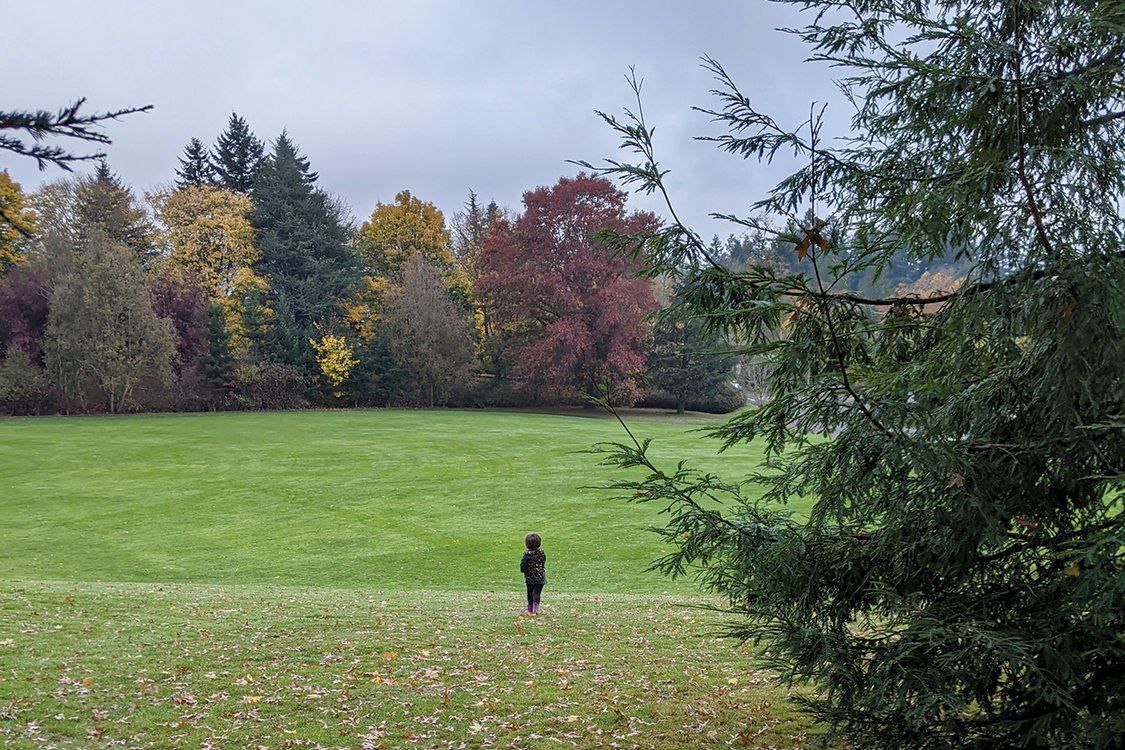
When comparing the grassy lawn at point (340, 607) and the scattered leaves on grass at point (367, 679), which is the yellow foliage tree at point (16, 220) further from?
the scattered leaves on grass at point (367, 679)

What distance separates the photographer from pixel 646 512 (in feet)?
59.5

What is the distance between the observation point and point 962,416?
3.49 metres

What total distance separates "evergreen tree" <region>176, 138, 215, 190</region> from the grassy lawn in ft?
88.2

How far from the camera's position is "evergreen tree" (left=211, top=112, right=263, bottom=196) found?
156 ft

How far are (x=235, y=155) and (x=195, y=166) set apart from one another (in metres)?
2.67

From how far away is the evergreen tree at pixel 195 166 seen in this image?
153ft

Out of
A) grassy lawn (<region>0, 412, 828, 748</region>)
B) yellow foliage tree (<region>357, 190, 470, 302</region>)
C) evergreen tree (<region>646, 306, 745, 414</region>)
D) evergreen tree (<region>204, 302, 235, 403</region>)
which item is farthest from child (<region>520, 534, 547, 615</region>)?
yellow foliage tree (<region>357, 190, 470, 302</region>)

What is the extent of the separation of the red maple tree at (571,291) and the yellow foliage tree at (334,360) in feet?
26.9

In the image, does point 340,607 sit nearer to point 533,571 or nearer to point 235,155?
point 533,571

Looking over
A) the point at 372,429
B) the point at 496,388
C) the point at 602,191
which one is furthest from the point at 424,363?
the point at 602,191

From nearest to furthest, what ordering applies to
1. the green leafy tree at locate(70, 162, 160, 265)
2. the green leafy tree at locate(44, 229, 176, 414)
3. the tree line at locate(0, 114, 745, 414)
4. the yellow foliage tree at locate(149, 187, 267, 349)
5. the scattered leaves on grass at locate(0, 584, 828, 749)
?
the scattered leaves on grass at locate(0, 584, 828, 749) → the green leafy tree at locate(44, 229, 176, 414) → the tree line at locate(0, 114, 745, 414) → the green leafy tree at locate(70, 162, 160, 265) → the yellow foliage tree at locate(149, 187, 267, 349)

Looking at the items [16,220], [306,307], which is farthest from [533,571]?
[306,307]

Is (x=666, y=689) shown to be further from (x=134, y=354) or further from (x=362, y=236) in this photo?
(x=362, y=236)

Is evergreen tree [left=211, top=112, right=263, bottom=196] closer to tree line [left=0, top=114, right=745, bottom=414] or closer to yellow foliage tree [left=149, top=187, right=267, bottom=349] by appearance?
tree line [left=0, top=114, right=745, bottom=414]
